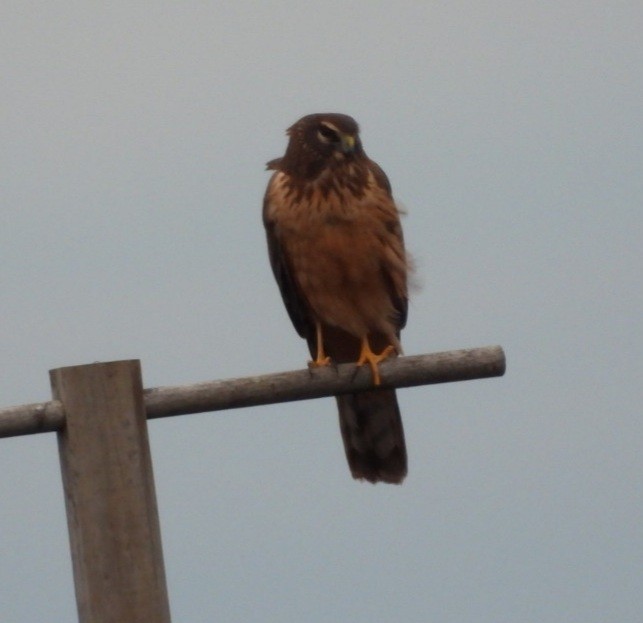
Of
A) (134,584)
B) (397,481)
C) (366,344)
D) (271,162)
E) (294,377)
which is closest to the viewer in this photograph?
(134,584)

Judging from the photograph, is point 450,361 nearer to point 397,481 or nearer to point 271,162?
point 397,481

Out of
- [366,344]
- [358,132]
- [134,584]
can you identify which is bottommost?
[134,584]

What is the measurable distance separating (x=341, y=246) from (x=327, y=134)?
50 cm

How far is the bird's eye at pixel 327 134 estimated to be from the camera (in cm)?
623

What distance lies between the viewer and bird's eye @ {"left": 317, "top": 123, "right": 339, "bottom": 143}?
6227mm

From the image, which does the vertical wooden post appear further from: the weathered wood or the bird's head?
the bird's head

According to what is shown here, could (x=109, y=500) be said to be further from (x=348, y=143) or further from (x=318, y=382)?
(x=348, y=143)

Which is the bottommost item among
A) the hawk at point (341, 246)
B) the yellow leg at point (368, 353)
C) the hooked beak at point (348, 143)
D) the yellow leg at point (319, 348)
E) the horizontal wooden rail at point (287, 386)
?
the horizontal wooden rail at point (287, 386)

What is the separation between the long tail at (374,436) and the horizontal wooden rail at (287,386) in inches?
39.0

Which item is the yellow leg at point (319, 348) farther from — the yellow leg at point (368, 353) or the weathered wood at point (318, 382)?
the weathered wood at point (318, 382)

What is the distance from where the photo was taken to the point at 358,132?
249 inches

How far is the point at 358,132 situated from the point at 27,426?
9.80ft

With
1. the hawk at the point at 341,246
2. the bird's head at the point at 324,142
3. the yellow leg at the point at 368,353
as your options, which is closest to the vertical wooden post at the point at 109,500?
the yellow leg at the point at 368,353

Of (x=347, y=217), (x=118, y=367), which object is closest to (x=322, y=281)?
(x=347, y=217)
